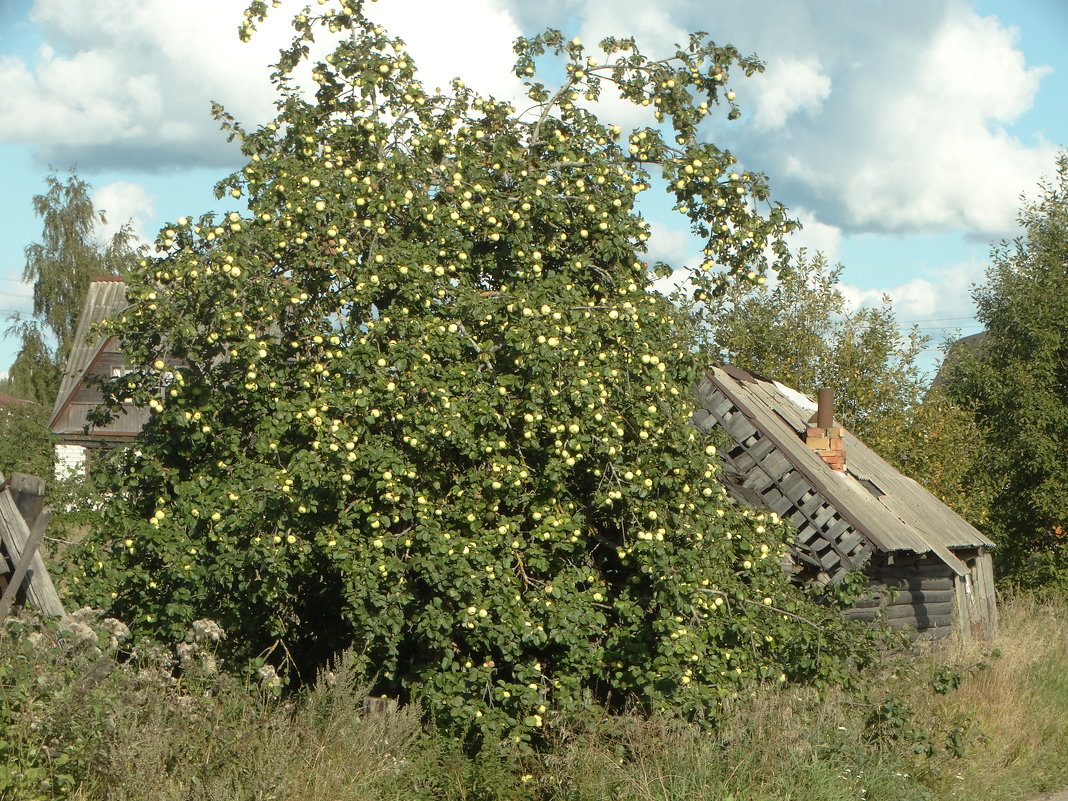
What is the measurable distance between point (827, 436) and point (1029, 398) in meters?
8.56

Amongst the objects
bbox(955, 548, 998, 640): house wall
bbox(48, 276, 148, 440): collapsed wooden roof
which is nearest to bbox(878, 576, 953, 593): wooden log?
bbox(955, 548, 998, 640): house wall

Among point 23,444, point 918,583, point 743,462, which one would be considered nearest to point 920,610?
point 918,583

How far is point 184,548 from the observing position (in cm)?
793

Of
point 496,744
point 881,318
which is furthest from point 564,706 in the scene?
point 881,318

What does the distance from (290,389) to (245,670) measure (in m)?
2.06

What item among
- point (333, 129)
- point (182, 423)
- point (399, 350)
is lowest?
point (182, 423)

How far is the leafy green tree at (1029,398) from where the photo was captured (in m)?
22.2

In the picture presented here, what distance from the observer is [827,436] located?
16141 mm

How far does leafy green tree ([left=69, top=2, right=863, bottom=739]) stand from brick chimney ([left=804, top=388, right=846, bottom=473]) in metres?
7.29

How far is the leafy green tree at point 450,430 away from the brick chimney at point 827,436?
729cm

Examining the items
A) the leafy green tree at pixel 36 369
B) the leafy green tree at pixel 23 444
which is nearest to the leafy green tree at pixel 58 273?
the leafy green tree at pixel 36 369

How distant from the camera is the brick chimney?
15.9m

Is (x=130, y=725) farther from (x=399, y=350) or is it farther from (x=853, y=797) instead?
(x=853, y=797)

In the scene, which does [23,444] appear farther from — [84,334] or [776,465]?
[776,465]
